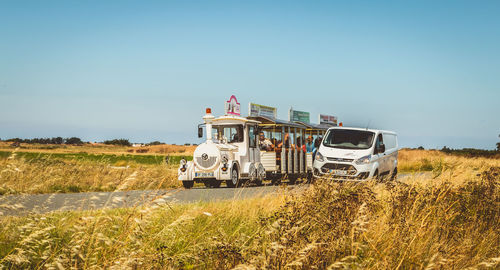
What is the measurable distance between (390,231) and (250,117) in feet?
47.9

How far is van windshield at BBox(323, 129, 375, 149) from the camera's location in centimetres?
1705

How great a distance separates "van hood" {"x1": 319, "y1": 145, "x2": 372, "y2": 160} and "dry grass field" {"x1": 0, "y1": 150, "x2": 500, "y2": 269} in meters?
8.09

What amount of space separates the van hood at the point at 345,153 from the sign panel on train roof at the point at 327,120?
10091 millimetres

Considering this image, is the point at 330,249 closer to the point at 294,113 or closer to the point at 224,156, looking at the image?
the point at 224,156

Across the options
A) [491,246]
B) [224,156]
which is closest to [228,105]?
[224,156]

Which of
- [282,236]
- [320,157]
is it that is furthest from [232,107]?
[282,236]

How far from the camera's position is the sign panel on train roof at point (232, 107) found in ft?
63.4

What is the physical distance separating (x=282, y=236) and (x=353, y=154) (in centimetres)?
1290

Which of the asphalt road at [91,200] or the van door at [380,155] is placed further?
the van door at [380,155]

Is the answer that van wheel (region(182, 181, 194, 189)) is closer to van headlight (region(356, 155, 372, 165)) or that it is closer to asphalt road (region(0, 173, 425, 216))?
asphalt road (region(0, 173, 425, 216))

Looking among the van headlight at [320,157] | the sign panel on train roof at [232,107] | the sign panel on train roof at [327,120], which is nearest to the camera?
the van headlight at [320,157]

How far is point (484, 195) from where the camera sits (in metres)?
8.09

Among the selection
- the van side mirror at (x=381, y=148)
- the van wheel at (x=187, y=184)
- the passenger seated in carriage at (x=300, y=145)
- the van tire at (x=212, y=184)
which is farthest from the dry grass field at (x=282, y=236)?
the passenger seated in carriage at (x=300, y=145)

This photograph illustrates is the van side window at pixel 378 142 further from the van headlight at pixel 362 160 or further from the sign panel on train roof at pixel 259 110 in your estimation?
the sign panel on train roof at pixel 259 110
